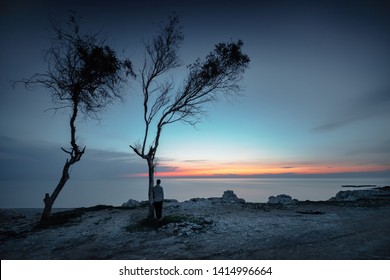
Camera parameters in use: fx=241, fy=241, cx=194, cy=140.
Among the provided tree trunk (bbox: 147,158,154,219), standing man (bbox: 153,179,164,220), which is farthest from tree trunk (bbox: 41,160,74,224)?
standing man (bbox: 153,179,164,220)

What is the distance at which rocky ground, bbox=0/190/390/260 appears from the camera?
25.7 ft

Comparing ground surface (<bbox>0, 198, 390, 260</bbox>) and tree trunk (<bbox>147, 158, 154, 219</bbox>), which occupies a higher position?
tree trunk (<bbox>147, 158, 154, 219</bbox>)

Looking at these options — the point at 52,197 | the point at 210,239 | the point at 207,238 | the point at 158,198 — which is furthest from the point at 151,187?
the point at 52,197

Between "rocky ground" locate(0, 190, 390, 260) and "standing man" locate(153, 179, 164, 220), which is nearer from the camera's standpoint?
"rocky ground" locate(0, 190, 390, 260)

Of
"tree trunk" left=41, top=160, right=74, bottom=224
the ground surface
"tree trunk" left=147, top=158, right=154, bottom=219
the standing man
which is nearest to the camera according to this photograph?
the ground surface

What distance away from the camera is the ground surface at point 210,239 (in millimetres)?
7824

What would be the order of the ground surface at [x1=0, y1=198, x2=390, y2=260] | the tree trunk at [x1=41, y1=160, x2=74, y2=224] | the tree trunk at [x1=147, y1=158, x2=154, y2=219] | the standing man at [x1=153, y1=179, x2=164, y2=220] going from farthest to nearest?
the tree trunk at [x1=41, y1=160, x2=74, y2=224], the tree trunk at [x1=147, y1=158, x2=154, y2=219], the standing man at [x1=153, y1=179, x2=164, y2=220], the ground surface at [x1=0, y1=198, x2=390, y2=260]

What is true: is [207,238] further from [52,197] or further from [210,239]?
[52,197]

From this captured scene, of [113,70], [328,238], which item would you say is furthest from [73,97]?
[328,238]

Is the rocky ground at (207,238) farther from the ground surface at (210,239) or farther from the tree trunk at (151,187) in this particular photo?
the tree trunk at (151,187)

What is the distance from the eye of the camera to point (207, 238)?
9.80 m

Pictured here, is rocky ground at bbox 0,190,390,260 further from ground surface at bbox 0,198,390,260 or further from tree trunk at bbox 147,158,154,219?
tree trunk at bbox 147,158,154,219

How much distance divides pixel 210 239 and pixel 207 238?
187 mm

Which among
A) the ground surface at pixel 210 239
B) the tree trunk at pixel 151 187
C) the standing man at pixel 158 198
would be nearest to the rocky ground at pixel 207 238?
the ground surface at pixel 210 239
